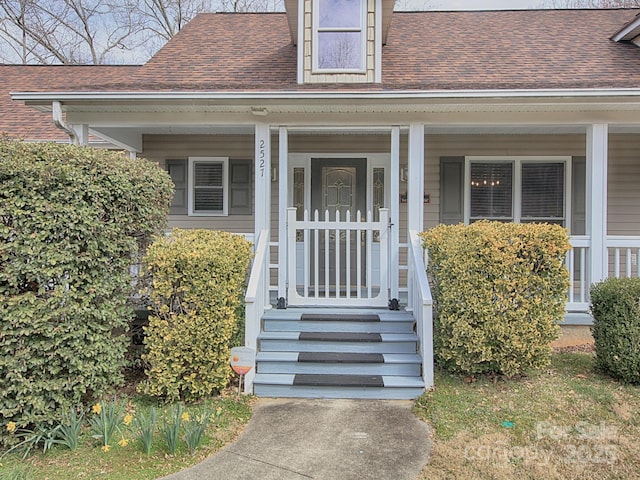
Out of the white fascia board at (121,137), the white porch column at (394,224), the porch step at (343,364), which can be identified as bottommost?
the porch step at (343,364)

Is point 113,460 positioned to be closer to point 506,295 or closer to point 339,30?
point 506,295

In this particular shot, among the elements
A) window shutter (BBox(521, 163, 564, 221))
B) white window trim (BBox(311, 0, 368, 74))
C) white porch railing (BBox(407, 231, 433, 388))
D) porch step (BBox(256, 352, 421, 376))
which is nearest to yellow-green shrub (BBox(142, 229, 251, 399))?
porch step (BBox(256, 352, 421, 376))

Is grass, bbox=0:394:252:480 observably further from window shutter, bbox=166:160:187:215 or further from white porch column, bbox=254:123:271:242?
window shutter, bbox=166:160:187:215

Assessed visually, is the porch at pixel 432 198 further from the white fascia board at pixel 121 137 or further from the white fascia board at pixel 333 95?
the white fascia board at pixel 121 137

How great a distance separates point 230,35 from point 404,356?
6718 millimetres

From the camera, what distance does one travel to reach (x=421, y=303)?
4.38 meters

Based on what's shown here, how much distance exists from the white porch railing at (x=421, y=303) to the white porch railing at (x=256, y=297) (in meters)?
1.63

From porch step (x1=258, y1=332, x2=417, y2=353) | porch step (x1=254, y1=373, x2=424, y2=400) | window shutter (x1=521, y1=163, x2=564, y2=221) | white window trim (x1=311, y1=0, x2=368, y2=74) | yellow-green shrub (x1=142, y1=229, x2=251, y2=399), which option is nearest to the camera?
yellow-green shrub (x1=142, y1=229, x2=251, y2=399)

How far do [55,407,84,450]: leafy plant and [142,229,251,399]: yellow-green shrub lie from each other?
60 centimetres

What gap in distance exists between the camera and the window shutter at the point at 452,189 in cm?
677

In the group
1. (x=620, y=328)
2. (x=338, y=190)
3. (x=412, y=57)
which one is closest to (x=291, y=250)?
(x=338, y=190)

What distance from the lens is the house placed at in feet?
15.6

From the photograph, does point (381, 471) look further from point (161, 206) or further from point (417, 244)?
point (161, 206)

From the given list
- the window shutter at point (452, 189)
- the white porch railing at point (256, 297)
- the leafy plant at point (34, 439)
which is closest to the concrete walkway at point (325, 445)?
the white porch railing at point (256, 297)
